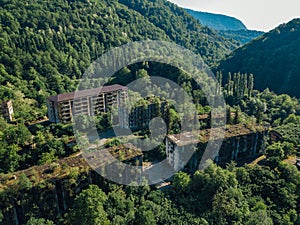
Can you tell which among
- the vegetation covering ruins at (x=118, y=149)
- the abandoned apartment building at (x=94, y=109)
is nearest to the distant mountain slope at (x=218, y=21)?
the vegetation covering ruins at (x=118, y=149)

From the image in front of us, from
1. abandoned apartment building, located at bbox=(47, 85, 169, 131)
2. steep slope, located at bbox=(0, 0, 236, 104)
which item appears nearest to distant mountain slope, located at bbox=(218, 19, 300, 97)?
steep slope, located at bbox=(0, 0, 236, 104)

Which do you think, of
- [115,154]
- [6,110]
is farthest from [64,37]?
[115,154]

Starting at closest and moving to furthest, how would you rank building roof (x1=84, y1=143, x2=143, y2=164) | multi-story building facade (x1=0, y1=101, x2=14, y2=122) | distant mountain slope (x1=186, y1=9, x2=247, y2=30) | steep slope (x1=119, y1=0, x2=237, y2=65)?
1. building roof (x1=84, y1=143, x2=143, y2=164)
2. multi-story building facade (x1=0, y1=101, x2=14, y2=122)
3. steep slope (x1=119, y1=0, x2=237, y2=65)
4. distant mountain slope (x1=186, y1=9, x2=247, y2=30)

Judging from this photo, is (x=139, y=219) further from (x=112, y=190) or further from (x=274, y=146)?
(x=274, y=146)

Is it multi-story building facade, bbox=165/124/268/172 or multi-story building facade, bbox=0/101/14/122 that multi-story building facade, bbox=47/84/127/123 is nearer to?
multi-story building facade, bbox=0/101/14/122

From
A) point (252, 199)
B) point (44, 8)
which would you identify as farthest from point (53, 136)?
point (44, 8)

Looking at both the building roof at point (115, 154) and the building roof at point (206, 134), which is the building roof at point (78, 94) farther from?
the building roof at point (206, 134)
